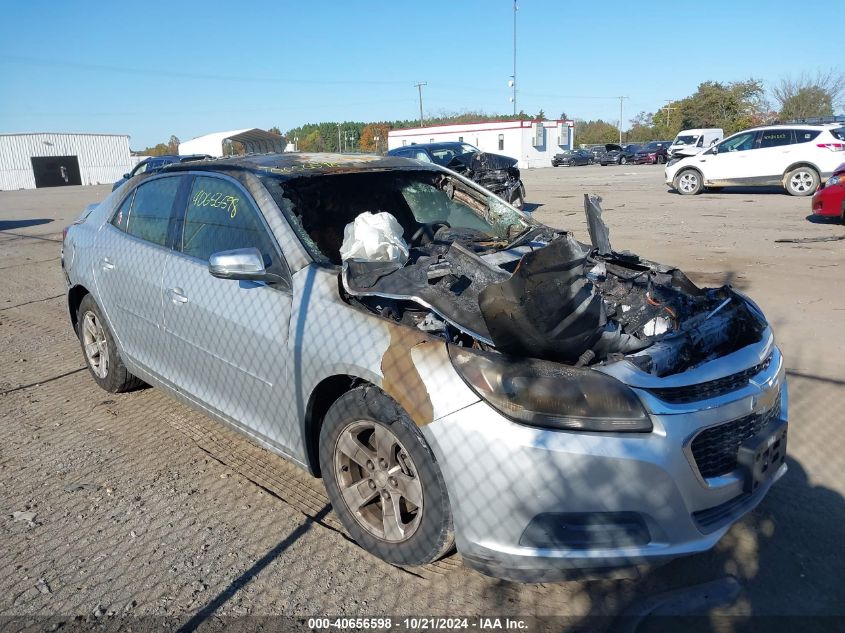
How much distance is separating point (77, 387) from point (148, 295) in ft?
5.27

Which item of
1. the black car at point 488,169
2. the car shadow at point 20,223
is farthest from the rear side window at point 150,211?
the car shadow at point 20,223

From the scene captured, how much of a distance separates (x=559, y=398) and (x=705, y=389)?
611 millimetres

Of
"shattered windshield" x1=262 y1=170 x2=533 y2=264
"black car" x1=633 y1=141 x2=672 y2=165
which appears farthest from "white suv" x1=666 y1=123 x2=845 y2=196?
"black car" x1=633 y1=141 x2=672 y2=165

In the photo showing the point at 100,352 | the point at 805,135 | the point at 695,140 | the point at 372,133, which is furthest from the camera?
the point at 372,133

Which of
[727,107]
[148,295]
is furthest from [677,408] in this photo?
[727,107]

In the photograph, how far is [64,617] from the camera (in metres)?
2.59

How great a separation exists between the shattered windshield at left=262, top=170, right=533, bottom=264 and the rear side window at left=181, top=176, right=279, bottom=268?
0.17 m

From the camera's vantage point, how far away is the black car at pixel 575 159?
45844 mm

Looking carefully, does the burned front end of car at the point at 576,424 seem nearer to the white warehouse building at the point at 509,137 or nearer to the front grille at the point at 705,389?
the front grille at the point at 705,389

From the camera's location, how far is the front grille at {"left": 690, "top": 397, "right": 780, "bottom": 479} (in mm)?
2393

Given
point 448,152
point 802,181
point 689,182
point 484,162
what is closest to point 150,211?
point 484,162

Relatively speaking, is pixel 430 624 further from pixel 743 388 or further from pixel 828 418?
pixel 828 418

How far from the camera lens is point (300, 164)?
3.90m

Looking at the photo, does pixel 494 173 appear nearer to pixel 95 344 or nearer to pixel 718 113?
pixel 95 344
